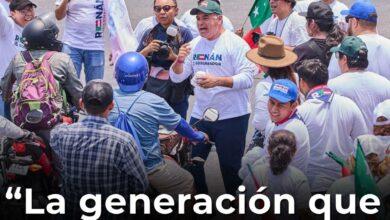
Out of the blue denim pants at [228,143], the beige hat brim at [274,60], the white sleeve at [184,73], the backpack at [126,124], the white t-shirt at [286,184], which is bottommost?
the blue denim pants at [228,143]

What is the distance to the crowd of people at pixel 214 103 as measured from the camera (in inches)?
212

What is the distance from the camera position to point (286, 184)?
5371 millimetres

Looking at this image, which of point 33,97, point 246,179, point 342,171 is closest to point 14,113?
point 33,97

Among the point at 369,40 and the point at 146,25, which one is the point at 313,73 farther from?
the point at 146,25

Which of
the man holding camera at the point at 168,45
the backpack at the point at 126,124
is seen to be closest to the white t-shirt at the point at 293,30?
the man holding camera at the point at 168,45

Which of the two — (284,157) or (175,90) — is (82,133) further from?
(175,90)

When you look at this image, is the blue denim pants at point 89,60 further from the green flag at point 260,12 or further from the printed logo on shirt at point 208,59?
the printed logo on shirt at point 208,59

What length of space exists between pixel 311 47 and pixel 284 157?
2.41 meters

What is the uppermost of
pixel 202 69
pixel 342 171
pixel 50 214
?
pixel 202 69

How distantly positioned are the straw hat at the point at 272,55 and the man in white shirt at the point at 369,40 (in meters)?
0.56

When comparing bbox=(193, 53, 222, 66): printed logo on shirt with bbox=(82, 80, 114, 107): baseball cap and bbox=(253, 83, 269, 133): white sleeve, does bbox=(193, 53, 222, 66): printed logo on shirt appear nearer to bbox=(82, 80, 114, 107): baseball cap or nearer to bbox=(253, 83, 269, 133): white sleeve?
bbox=(253, 83, 269, 133): white sleeve

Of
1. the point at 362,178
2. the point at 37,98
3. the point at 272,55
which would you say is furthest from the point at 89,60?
the point at 362,178

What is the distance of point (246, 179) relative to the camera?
5.56 metres

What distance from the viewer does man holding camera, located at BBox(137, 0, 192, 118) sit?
8.10 meters
